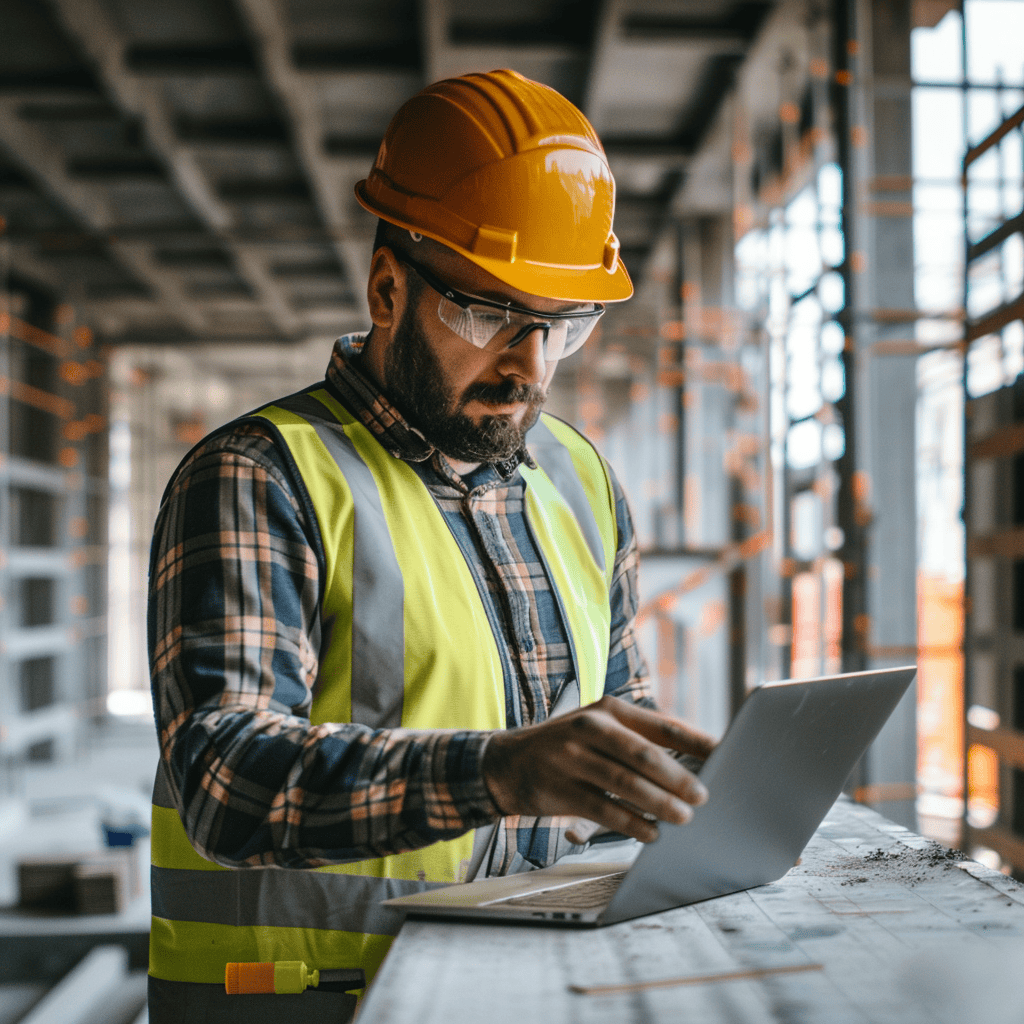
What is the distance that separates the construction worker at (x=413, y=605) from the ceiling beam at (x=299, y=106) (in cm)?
289

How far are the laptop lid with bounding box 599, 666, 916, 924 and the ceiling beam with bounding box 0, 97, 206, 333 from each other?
767 centimetres

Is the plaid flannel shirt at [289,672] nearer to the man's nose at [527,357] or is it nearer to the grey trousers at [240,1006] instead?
the man's nose at [527,357]

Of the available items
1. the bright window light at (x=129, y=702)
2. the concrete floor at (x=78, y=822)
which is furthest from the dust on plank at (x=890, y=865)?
the bright window light at (x=129, y=702)

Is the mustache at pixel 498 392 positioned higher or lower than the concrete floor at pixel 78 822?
higher

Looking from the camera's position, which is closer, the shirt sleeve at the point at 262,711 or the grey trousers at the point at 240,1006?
the shirt sleeve at the point at 262,711

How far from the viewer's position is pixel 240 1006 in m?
1.54

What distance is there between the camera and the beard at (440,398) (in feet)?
5.94

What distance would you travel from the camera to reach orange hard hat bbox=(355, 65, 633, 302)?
1.73m

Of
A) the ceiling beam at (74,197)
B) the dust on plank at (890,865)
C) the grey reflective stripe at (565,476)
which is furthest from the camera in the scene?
the ceiling beam at (74,197)

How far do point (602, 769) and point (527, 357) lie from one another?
82 centimetres

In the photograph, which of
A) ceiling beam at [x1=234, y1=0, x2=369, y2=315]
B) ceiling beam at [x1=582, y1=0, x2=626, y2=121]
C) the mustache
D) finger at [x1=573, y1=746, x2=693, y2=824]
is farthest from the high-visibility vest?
ceiling beam at [x1=582, y1=0, x2=626, y2=121]

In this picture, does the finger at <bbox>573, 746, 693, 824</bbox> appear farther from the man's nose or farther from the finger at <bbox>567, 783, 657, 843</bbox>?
the man's nose

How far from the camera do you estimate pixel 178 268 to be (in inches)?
471

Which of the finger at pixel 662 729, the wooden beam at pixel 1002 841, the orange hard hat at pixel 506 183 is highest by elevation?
the orange hard hat at pixel 506 183
